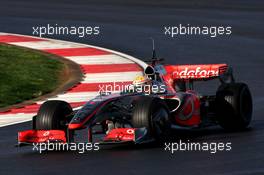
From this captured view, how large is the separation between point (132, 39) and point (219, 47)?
7.76 feet

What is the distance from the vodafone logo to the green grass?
3921 mm

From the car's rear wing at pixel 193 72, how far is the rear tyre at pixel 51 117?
1949 millimetres

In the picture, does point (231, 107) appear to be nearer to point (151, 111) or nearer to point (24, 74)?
point (151, 111)

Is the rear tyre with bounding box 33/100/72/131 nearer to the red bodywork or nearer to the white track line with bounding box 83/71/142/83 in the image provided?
the red bodywork

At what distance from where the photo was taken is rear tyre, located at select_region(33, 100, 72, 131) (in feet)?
46.0

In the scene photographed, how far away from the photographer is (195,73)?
1555 cm

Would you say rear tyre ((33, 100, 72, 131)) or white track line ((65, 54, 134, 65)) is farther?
white track line ((65, 54, 134, 65))

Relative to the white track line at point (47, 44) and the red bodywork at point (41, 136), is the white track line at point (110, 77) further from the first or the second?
the red bodywork at point (41, 136)

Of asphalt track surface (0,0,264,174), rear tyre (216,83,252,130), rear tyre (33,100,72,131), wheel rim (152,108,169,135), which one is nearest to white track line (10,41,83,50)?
asphalt track surface (0,0,264,174)

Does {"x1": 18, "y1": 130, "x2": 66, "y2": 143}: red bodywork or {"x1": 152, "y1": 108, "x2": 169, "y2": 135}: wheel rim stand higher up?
{"x1": 152, "y1": 108, "x2": 169, "y2": 135}: wheel rim

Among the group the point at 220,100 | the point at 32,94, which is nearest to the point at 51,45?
the point at 32,94

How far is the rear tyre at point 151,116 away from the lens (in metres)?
13.5

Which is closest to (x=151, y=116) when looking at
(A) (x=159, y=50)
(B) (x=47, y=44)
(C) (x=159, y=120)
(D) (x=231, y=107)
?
(C) (x=159, y=120)

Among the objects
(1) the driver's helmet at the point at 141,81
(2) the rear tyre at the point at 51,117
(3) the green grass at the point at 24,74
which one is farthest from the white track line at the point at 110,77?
(2) the rear tyre at the point at 51,117
